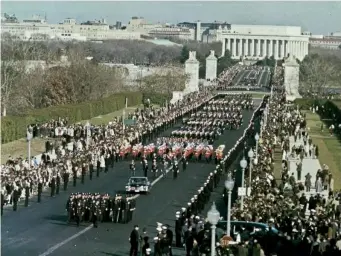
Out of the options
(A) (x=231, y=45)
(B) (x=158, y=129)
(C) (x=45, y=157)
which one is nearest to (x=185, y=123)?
(B) (x=158, y=129)

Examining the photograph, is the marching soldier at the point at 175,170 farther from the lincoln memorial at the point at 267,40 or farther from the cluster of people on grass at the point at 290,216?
the lincoln memorial at the point at 267,40

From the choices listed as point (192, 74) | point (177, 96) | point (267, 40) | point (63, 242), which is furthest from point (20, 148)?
point (267, 40)

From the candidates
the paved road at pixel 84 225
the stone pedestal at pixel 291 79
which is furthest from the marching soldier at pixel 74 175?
the stone pedestal at pixel 291 79

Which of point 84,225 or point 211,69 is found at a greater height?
point 84,225

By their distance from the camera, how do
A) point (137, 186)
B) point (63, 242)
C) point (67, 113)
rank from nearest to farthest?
point (63, 242), point (137, 186), point (67, 113)

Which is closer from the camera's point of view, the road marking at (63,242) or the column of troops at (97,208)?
the road marking at (63,242)

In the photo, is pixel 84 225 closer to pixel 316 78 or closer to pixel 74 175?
pixel 74 175
